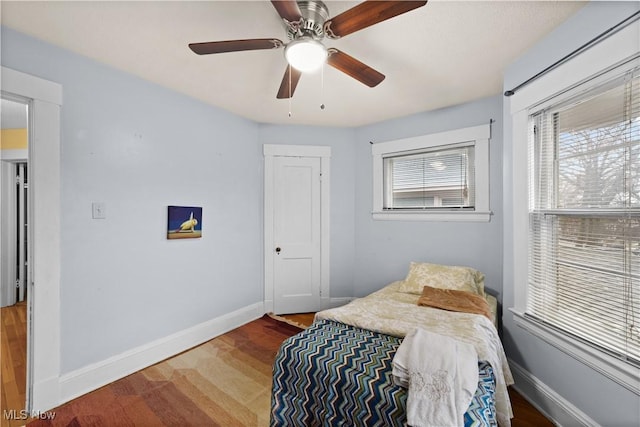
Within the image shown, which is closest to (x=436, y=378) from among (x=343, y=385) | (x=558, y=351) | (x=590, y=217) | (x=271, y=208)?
(x=343, y=385)

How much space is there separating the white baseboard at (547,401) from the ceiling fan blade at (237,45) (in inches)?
106

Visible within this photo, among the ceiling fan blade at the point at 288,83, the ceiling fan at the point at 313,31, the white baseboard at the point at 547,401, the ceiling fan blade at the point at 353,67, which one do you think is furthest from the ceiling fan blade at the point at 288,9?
the white baseboard at the point at 547,401

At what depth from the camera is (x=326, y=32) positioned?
4.86ft

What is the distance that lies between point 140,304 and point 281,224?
1.75 metres

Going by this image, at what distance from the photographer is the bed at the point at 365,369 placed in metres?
1.32

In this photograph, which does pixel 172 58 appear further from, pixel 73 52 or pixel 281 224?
pixel 281 224

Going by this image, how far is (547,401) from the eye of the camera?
1787 millimetres

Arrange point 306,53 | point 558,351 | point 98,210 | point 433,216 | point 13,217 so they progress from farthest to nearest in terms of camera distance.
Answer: point 13,217 → point 433,216 → point 98,210 → point 558,351 → point 306,53

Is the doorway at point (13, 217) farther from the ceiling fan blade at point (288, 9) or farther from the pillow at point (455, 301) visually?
the pillow at point (455, 301)

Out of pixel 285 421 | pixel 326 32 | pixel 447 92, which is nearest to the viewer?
pixel 326 32

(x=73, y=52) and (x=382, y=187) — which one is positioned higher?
(x=73, y=52)

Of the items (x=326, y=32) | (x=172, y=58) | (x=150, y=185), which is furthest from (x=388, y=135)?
(x=150, y=185)
